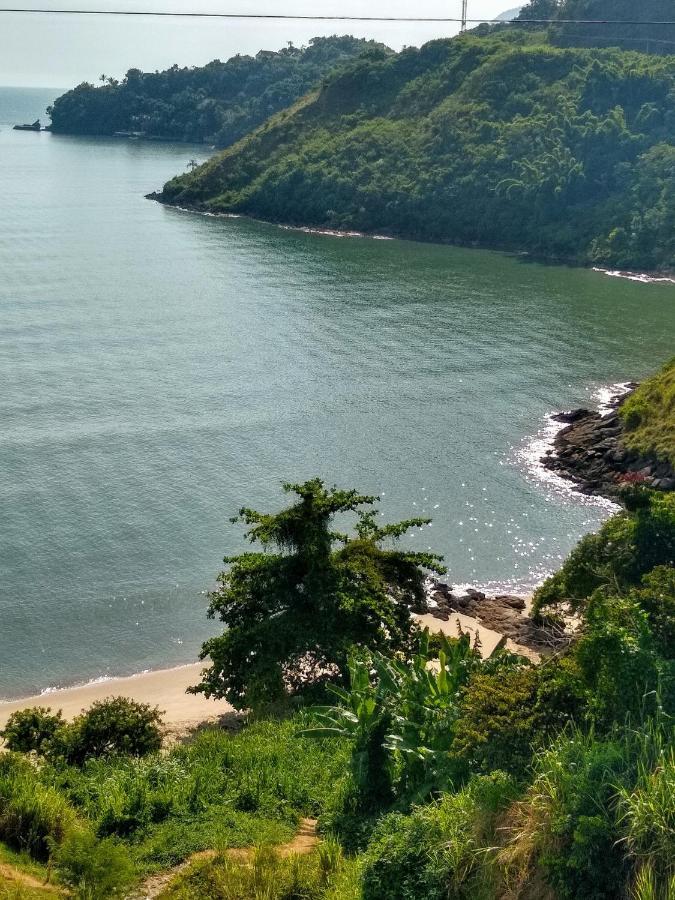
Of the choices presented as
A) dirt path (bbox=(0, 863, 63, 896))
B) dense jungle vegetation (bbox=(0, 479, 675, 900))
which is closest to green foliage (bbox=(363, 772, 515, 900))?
dense jungle vegetation (bbox=(0, 479, 675, 900))

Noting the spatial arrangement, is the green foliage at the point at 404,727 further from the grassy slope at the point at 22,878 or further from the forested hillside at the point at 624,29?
the forested hillside at the point at 624,29

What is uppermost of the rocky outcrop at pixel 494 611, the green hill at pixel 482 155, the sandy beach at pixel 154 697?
the green hill at pixel 482 155

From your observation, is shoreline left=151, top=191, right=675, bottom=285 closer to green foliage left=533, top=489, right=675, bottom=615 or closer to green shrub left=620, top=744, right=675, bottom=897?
green foliage left=533, top=489, right=675, bottom=615

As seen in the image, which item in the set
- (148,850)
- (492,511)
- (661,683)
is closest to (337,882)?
(148,850)

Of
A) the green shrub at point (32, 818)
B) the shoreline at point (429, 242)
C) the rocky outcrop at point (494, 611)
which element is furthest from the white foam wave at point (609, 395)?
the green shrub at point (32, 818)

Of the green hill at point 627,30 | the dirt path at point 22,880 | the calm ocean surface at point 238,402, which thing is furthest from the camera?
the green hill at point 627,30

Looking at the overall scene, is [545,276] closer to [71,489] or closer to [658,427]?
[658,427]

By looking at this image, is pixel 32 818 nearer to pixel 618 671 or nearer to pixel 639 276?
pixel 618 671
